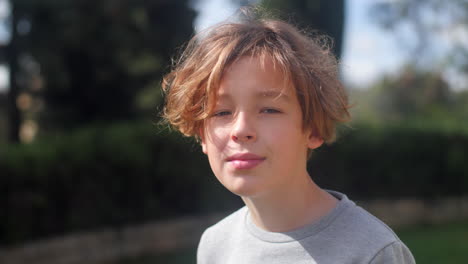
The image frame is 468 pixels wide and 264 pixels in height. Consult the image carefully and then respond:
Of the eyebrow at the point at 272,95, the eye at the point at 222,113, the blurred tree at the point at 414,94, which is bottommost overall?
the blurred tree at the point at 414,94

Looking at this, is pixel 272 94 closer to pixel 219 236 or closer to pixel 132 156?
pixel 219 236

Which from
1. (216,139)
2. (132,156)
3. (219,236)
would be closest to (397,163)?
(132,156)

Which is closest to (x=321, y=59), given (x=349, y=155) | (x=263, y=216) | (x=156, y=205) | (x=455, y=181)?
(x=263, y=216)

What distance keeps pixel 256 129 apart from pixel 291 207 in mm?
283

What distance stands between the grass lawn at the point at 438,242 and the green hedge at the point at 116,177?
141 centimetres

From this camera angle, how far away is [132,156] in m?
7.33

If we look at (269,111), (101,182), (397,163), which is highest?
(269,111)

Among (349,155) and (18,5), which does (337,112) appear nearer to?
(349,155)

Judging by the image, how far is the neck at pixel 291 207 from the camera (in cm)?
165

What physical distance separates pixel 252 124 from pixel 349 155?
849 centimetres

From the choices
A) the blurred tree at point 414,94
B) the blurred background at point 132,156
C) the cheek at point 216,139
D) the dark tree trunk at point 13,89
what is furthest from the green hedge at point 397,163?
the blurred tree at point 414,94

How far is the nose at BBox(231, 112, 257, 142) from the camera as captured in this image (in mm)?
1546

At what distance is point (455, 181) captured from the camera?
456 inches

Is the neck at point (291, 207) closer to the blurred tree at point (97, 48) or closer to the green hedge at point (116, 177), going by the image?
the green hedge at point (116, 177)
